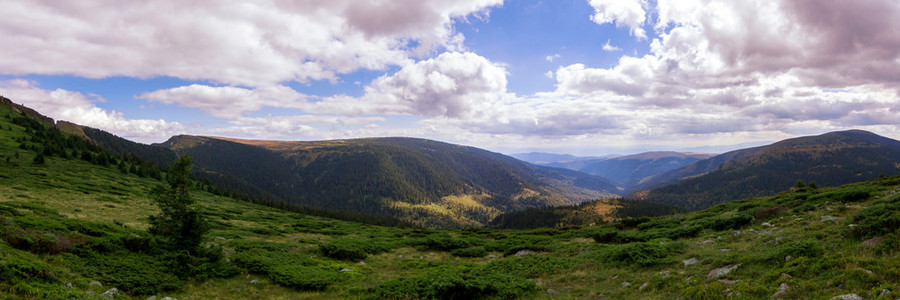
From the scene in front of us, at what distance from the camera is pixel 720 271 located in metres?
15.4

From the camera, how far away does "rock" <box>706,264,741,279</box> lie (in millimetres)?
14972

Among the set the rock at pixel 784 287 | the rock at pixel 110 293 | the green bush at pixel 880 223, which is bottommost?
the rock at pixel 110 293

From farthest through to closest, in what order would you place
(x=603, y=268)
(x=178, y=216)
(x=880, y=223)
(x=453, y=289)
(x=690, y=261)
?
1. (x=603, y=268)
2. (x=178, y=216)
3. (x=690, y=261)
4. (x=453, y=289)
5. (x=880, y=223)

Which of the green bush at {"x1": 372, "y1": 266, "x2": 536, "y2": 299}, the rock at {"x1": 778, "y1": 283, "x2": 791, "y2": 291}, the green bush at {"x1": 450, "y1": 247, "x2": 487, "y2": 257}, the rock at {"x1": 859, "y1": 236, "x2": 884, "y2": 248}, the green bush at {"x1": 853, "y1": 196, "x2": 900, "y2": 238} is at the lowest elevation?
the green bush at {"x1": 450, "y1": 247, "x2": 487, "y2": 257}

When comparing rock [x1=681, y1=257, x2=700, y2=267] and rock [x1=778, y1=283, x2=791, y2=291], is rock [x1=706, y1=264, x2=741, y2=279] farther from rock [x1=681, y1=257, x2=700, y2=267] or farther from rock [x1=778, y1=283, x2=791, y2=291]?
rock [x1=778, y1=283, x2=791, y2=291]

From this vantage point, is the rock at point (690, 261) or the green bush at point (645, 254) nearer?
the rock at point (690, 261)

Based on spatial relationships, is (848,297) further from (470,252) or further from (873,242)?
(470,252)

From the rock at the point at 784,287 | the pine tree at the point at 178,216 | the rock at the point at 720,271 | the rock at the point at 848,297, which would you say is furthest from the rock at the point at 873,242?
the pine tree at the point at 178,216

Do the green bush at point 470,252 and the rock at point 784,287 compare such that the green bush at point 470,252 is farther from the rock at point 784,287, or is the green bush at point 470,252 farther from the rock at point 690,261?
the rock at point 784,287

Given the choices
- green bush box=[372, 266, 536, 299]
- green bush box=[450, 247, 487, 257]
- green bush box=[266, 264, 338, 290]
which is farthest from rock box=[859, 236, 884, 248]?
green bush box=[266, 264, 338, 290]

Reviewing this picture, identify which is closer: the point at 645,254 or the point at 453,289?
the point at 453,289

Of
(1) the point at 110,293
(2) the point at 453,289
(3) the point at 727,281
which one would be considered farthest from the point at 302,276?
(3) the point at 727,281

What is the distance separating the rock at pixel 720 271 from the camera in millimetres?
14972

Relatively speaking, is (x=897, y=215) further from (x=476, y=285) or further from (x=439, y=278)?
(x=439, y=278)
